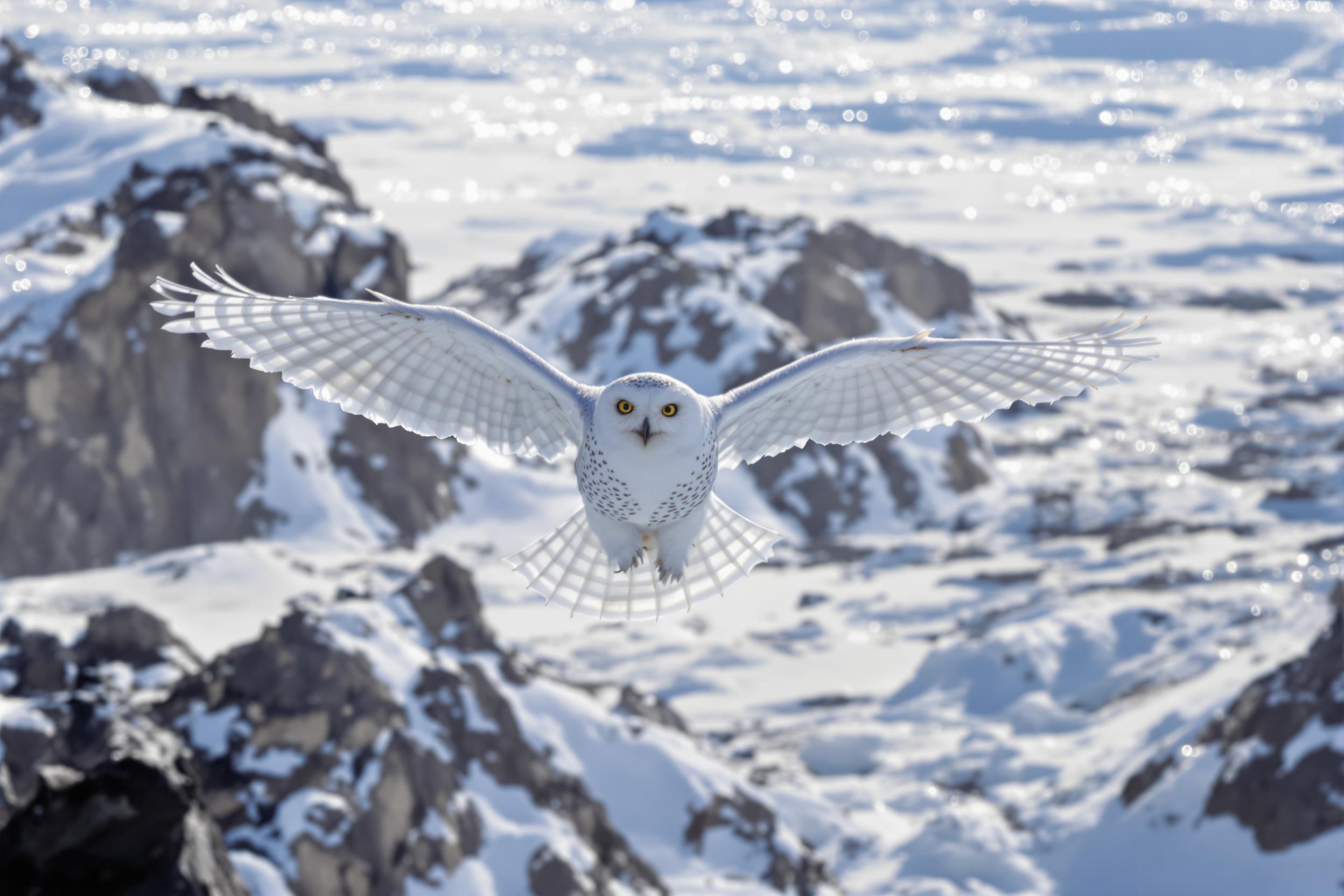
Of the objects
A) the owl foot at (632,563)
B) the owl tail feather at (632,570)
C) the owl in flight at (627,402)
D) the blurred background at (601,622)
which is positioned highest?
the owl in flight at (627,402)

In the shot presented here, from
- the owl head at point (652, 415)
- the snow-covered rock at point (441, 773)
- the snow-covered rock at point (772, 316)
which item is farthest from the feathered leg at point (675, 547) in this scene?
the snow-covered rock at point (772, 316)

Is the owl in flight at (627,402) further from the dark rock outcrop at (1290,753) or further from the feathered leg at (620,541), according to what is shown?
the dark rock outcrop at (1290,753)

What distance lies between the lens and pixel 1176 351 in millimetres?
173750

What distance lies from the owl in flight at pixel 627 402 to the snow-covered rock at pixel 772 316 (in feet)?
264

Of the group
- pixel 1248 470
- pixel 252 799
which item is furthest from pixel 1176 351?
pixel 252 799

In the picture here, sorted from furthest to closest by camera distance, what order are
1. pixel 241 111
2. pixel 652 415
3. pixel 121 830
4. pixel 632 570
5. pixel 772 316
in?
pixel 241 111
pixel 772 316
pixel 121 830
pixel 632 570
pixel 652 415

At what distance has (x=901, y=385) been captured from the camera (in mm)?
15922

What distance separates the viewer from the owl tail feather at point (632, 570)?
15.6 metres

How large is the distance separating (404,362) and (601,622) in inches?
1946

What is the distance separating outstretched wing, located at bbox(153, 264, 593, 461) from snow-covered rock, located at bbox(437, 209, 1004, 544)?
80515 millimetres

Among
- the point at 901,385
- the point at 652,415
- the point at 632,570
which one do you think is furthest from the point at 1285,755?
the point at 652,415

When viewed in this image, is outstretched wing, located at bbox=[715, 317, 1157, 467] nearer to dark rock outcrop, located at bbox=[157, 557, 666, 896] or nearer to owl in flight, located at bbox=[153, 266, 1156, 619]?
owl in flight, located at bbox=[153, 266, 1156, 619]

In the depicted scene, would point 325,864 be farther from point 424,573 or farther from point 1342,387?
point 1342,387

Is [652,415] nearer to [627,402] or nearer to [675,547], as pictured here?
[627,402]
